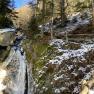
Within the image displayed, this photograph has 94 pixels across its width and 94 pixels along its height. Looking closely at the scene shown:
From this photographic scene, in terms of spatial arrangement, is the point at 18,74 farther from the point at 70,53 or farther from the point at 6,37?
the point at 6,37

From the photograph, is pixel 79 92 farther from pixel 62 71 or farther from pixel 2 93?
pixel 2 93

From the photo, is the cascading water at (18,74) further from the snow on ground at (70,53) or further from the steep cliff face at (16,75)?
the snow on ground at (70,53)

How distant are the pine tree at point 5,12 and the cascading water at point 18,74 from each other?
1063cm

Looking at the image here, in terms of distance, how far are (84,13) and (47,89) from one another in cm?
2751

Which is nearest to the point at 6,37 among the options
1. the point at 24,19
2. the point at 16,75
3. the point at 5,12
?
the point at 5,12

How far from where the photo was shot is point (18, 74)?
2811 centimetres

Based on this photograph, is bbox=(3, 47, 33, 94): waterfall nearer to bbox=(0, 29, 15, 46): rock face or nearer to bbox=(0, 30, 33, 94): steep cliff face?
bbox=(0, 30, 33, 94): steep cliff face

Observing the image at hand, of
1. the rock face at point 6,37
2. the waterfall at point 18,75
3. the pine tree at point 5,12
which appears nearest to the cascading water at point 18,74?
the waterfall at point 18,75

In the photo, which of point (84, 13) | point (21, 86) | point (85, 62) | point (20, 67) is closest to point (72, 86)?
point (85, 62)

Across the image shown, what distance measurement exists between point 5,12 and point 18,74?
55.8 ft

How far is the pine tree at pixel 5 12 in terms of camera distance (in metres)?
42.4

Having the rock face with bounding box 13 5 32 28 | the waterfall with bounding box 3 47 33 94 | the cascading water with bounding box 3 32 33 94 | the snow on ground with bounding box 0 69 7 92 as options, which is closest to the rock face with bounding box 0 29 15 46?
the cascading water with bounding box 3 32 33 94

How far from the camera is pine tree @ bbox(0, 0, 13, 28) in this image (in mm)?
42406

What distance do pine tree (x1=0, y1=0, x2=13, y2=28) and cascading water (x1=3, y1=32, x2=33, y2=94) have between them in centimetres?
1063
